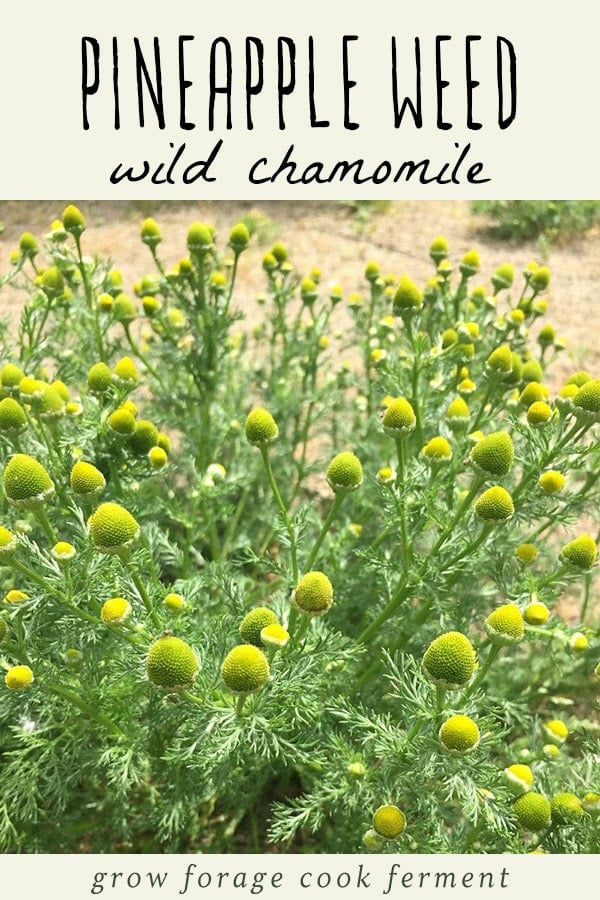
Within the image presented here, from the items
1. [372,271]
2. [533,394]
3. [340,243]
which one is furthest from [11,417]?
[340,243]

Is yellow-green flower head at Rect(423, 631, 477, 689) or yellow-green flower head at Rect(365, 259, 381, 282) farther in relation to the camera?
yellow-green flower head at Rect(365, 259, 381, 282)

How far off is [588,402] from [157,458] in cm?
112

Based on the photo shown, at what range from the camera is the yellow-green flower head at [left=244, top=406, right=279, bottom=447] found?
172 cm

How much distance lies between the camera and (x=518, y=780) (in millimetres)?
1453

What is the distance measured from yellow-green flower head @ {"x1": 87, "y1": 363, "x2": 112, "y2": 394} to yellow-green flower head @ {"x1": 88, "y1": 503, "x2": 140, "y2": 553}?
550 millimetres

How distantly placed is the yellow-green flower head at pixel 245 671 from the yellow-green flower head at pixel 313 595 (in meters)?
0.15

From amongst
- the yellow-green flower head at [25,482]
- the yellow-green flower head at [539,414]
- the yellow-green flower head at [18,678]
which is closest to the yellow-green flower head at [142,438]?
the yellow-green flower head at [25,482]

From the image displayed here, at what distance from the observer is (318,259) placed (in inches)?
224

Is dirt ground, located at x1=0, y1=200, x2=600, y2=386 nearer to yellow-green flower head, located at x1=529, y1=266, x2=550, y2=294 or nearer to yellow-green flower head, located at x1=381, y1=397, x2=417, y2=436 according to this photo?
yellow-green flower head, located at x1=529, y1=266, x2=550, y2=294

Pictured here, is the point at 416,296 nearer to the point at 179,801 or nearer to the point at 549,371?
the point at 179,801

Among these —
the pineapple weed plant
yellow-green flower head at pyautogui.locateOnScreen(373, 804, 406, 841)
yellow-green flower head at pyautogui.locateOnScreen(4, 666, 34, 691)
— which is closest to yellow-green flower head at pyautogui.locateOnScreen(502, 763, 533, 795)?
the pineapple weed plant

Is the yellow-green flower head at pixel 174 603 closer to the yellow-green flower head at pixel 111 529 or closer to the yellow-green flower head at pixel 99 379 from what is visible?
the yellow-green flower head at pixel 111 529

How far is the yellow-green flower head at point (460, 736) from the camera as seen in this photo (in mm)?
1374
